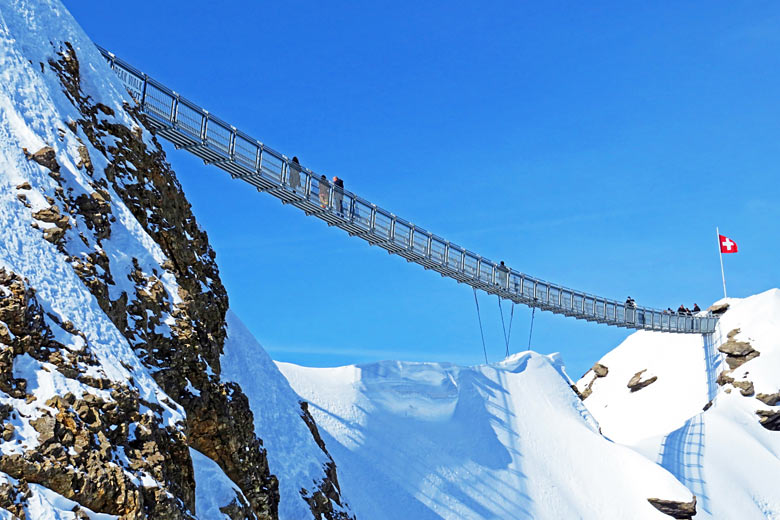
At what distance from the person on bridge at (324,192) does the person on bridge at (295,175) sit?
1178 mm

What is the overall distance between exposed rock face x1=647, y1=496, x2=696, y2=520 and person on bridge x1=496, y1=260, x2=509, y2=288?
11.6m

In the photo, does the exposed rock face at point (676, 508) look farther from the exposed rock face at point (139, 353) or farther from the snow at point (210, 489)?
the snow at point (210, 489)

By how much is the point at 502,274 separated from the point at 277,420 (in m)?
18.7

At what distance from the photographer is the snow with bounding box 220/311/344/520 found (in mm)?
19844

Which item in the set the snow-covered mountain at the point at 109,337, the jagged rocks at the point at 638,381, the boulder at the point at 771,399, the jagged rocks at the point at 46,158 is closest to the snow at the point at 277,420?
the snow-covered mountain at the point at 109,337

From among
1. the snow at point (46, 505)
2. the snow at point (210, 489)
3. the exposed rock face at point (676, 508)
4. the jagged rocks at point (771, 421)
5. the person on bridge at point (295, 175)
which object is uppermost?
the person on bridge at point (295, 175)

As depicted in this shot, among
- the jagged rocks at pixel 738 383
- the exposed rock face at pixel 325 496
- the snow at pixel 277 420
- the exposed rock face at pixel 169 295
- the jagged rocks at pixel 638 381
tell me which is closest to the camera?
the exposed rock face at pixel 169 295

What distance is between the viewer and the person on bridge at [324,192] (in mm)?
28109

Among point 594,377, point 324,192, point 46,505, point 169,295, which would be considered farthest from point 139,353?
point 594,377

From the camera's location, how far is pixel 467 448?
121ft

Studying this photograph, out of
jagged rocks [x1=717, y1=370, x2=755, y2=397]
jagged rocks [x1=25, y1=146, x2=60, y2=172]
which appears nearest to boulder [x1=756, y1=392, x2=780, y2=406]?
jagged rocks [x1=717, y1=370, x2=755, y2=397]

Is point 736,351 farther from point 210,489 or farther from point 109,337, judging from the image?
point 109,337

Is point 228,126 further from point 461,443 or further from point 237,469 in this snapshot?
point 461,443

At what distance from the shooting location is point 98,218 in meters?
15.3
